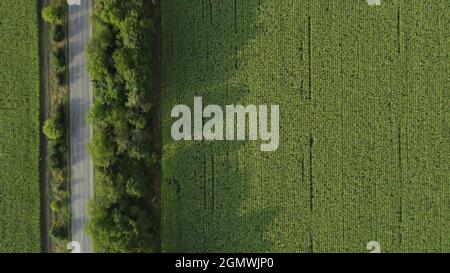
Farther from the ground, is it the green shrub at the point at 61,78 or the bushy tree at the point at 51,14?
the bushy tree at the point at 51,14

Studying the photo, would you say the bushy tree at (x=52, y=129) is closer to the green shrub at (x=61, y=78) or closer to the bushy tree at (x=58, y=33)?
the green shrub at (x=61, y=78)

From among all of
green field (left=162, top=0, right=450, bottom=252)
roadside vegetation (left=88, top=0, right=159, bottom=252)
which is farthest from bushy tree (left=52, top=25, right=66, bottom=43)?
green field (left=162, top=0, right=450, bottom=252)

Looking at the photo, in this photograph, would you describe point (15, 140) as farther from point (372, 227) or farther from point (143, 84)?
point (372, 227)

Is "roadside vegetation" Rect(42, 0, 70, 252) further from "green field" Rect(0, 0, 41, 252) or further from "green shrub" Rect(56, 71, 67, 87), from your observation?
"green field" Rect(0, 0, 41, 252)

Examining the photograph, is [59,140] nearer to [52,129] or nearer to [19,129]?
Answer: [52,129]

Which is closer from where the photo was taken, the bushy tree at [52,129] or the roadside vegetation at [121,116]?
the roadside vegetation at [121,116]

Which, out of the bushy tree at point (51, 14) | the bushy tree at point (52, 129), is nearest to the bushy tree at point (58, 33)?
the bushy tree at point (51, 14)

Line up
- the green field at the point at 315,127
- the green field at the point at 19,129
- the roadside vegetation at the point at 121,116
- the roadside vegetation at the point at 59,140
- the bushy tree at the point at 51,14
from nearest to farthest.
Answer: the roadside vegetation at the point at 121,116 → the green field at the point at 315,127 → the bushy tree at the point at 51,14 → the roadside vegetation at the point at 59,140 → the green field at the point at 19,129
